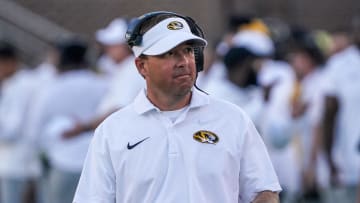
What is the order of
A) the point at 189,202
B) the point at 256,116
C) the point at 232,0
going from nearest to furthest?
the point at 189,202, the point at 256,116, the point at 232,0

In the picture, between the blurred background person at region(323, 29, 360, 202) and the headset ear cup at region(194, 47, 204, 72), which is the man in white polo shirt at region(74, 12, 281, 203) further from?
the blurred background person at region(323, 29, 360, 202)

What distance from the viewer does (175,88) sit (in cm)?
593

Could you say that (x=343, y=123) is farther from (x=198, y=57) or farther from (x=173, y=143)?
(x=173, y=143)

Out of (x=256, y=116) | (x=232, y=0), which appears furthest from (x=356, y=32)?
(x=232, y=0)

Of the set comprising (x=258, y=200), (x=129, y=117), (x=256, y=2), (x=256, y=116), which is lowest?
(x=256, y=2)

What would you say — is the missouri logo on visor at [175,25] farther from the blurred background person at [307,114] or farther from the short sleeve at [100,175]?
the blurred background person at [307,114]

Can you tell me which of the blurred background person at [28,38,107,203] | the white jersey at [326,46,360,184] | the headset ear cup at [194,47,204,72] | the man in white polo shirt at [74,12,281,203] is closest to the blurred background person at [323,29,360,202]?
the white jersey at [326,46,360,184]

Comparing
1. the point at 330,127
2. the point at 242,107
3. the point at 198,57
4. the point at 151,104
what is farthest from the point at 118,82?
the point at 151,104

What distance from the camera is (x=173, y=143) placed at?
592cm

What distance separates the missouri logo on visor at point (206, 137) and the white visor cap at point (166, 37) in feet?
1.24

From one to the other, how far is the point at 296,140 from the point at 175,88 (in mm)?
6980

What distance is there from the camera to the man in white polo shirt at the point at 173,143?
588 cm

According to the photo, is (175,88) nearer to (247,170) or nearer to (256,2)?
(247,170)

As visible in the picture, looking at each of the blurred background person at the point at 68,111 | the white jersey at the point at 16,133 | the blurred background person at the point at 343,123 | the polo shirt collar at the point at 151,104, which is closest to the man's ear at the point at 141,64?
the polo shirt collar at the point at 151,104
